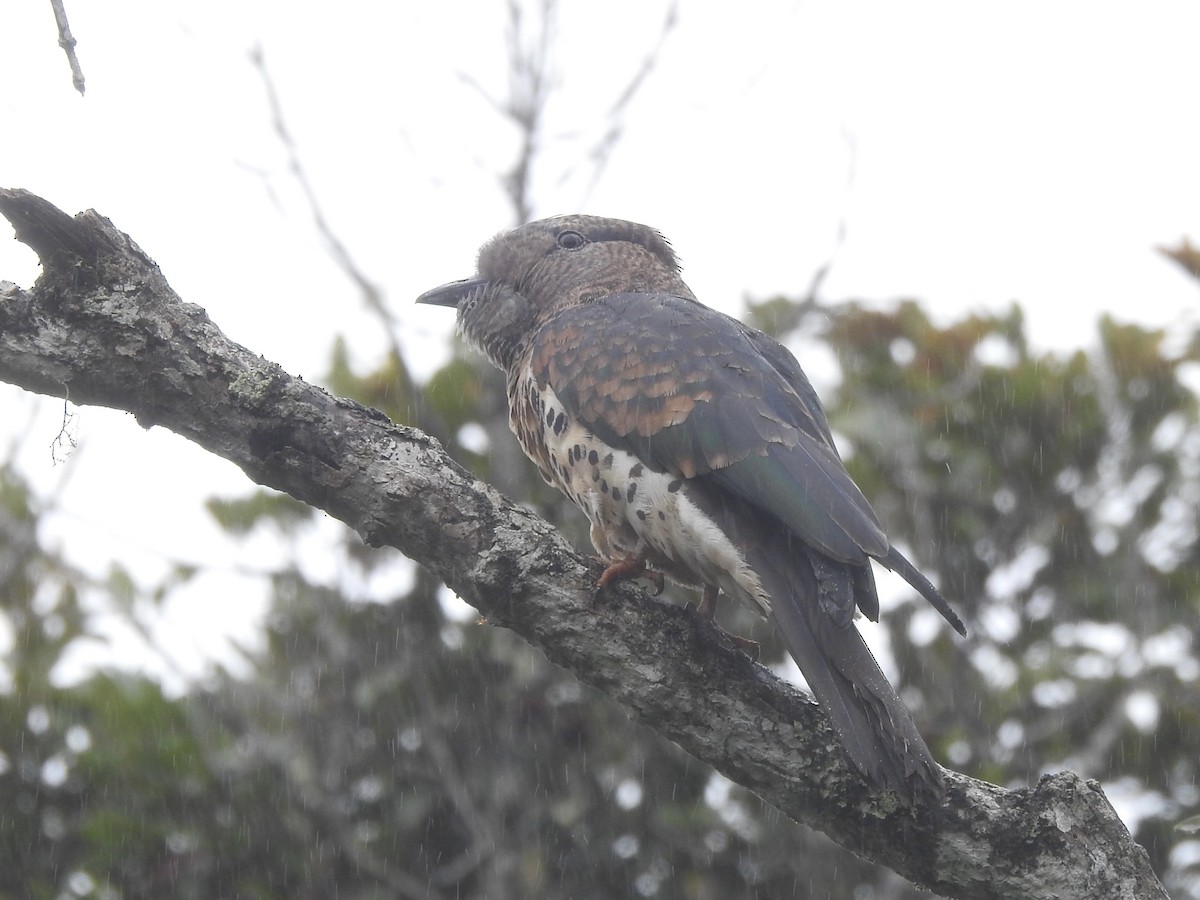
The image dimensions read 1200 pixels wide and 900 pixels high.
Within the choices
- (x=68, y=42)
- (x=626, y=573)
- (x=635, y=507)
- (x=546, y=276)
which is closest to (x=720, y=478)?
(x=635, y=507)

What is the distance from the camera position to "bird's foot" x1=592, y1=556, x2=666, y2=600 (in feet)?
8.13

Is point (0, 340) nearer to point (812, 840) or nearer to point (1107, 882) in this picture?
point (1107, 882)

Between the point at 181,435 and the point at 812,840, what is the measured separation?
2.43 m

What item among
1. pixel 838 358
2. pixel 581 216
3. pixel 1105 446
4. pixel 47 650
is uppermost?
pixel 1105 446

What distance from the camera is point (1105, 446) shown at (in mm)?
4512

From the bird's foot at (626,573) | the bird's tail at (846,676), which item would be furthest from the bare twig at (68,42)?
the bird's tail at (846,676)

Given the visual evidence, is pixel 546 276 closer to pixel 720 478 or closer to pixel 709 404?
pixel 709 404

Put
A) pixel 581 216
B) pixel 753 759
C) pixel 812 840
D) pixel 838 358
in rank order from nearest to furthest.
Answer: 1. pixel 753 759
2. pixel 812 840
3. pixel 581 216
4. pixel 838 358

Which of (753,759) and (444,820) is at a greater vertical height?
(753,759)

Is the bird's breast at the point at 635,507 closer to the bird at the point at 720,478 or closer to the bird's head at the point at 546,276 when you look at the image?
the bird at the point at 720,478

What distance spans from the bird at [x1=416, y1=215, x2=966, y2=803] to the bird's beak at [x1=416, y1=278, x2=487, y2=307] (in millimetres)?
389

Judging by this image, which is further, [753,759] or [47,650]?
[47,650]

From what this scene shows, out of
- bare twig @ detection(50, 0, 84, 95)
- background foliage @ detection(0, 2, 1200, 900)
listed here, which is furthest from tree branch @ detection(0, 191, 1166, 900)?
background foliage @ detection(0, 2, 1200, 900)

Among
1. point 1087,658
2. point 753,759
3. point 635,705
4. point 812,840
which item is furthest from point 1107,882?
point 1087,658
